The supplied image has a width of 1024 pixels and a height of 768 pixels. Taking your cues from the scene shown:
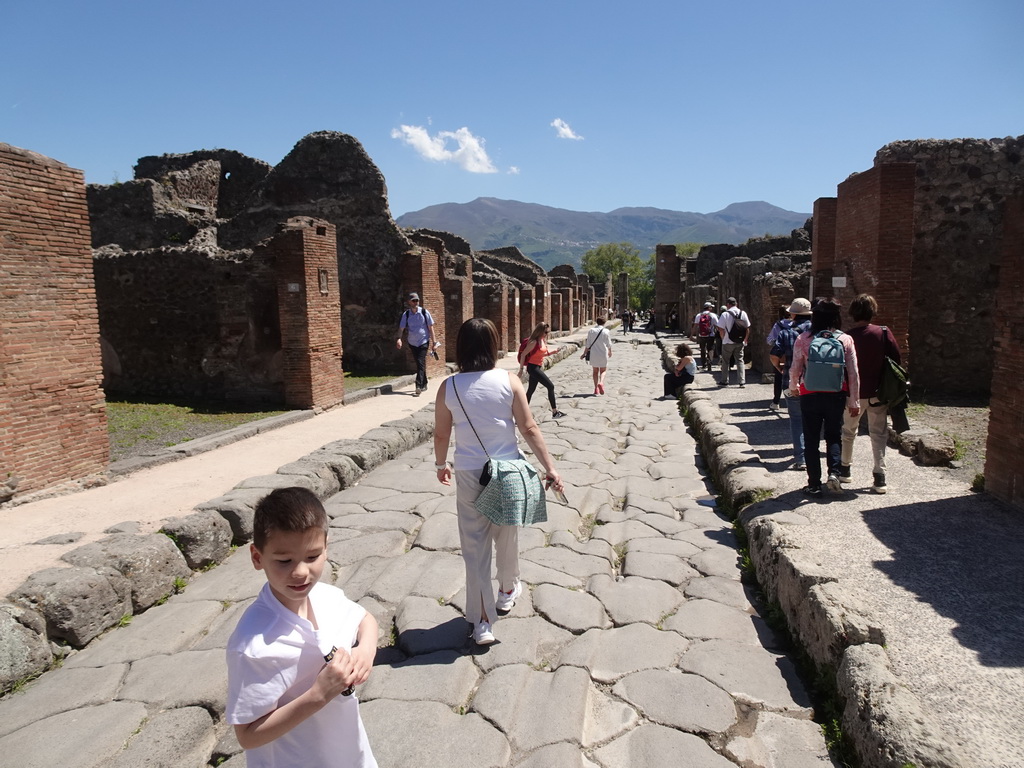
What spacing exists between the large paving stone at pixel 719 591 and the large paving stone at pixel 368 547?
1.96 metres

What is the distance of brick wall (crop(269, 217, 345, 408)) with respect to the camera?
968cm

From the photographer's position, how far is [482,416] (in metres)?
3.23

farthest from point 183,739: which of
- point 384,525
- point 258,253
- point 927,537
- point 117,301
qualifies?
point 117,301

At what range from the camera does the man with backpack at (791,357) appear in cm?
622

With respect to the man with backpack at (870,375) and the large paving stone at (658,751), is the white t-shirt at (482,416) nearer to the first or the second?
the large paving stone at (658,751)

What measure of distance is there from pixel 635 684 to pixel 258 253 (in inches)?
352

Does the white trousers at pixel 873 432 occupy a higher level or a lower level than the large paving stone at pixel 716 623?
higher

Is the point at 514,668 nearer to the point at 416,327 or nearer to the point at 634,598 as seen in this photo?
the point at 634,598

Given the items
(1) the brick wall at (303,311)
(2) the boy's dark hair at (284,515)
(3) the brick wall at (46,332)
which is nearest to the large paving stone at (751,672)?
(2) the boy's dark hair at (284,515)

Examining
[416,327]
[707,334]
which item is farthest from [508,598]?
[707,334]

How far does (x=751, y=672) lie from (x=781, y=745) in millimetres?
519

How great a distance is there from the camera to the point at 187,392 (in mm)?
10516

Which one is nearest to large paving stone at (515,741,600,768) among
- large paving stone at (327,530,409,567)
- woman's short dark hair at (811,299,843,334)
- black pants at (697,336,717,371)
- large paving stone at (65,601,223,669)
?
large paving stone at (65,601,223,669)

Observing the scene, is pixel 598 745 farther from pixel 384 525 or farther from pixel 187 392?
pixel 187 392
